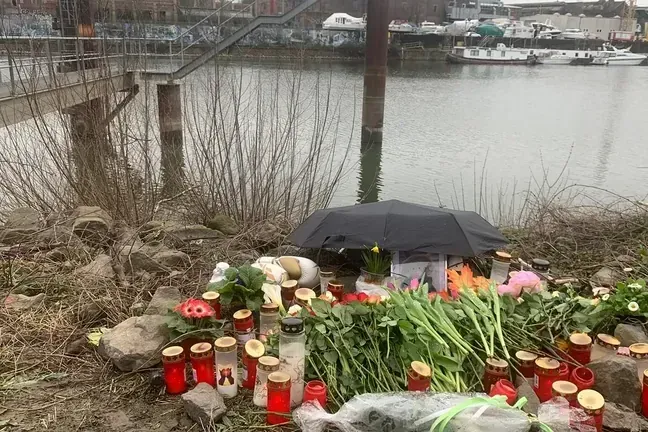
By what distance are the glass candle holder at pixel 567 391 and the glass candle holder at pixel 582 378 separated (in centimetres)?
16

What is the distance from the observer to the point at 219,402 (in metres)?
2.76

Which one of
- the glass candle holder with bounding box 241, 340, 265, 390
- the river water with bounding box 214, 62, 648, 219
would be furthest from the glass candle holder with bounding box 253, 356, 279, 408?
the river water with bounding box 214, 62, 648, 219

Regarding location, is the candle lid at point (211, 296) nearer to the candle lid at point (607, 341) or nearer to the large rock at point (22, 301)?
the large rock at point (22, 301)

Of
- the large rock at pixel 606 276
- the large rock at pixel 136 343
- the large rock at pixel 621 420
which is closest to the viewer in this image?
the large rock at pixel 621 420

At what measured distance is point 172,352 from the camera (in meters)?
2.89

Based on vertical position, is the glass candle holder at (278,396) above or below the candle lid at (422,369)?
below

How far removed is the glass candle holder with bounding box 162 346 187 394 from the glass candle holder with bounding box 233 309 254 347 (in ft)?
1.21

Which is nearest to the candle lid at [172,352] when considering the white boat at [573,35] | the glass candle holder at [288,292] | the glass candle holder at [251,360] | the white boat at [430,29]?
the glass candle holder at [251,360]

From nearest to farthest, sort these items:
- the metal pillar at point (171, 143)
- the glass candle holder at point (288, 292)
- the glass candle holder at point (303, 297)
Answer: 1. the glass candle holder at point (303, 297)
2. the glass candle holder at point (288, 292)
3. the metal pillar at point (171, 143)

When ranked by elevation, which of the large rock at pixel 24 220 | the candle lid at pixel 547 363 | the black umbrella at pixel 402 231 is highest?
the black umbrella at pixel 402 231

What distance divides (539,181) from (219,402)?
11.3m

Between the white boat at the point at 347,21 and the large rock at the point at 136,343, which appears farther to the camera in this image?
the white boat at the point at 347,21

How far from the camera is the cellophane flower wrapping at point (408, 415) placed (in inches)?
89.7

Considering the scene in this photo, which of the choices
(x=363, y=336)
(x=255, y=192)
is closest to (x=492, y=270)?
(x=363, y=336)
